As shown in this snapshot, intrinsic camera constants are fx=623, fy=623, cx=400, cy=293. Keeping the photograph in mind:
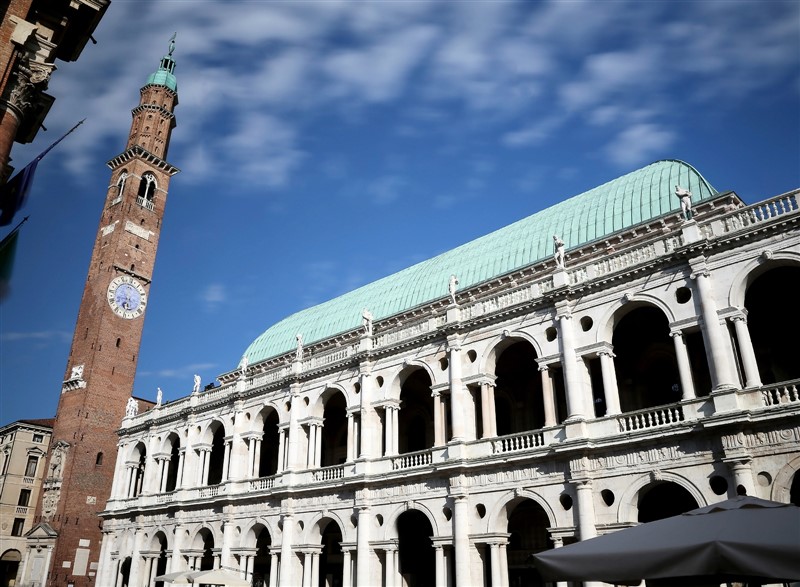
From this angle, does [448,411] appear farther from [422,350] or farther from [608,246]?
[608,246]

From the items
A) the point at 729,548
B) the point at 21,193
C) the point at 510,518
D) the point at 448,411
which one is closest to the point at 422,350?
the point at 448,411

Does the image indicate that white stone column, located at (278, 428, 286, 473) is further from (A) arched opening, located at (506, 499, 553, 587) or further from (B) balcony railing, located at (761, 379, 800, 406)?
(B) balcony railing, located at (761, 379, 800, 406)

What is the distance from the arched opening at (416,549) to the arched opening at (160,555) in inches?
754

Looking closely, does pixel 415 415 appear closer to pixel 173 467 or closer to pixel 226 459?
pixel 226 459

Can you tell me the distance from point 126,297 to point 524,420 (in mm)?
37913

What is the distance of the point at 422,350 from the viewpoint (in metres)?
29.9

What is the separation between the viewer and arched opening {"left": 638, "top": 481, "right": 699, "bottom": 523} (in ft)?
77.3

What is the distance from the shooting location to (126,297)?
174 ft

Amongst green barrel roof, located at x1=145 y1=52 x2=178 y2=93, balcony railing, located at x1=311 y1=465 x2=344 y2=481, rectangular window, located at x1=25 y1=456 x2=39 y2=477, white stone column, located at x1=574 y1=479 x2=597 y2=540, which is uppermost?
green barrel roof, located at x1=145 y1=52 x2=178 y2=93

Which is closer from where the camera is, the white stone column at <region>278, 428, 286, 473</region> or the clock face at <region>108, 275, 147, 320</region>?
the white stone column at <region>278, 428, 286, 473</region>

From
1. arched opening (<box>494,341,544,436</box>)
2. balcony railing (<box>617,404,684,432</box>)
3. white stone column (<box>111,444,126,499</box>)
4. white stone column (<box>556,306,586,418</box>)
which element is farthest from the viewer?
white stone column (<box>111,444,126,499</box>)

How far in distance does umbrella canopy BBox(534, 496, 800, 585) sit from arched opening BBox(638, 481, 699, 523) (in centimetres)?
1564

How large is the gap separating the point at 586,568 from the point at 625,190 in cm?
2557

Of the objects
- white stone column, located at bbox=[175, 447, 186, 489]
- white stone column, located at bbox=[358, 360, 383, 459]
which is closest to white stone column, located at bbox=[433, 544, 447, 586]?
white stone column, located at bbox=[358, 360, 383, 459]
